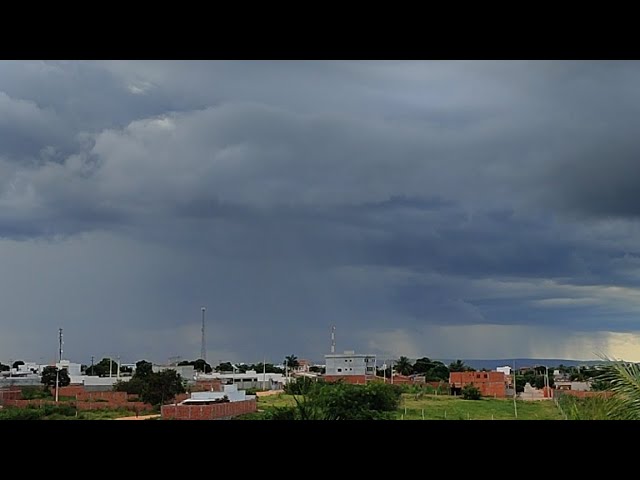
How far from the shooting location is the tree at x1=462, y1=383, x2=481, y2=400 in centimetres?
382

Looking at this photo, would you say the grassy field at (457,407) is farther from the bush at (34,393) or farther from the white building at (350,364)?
the bush at (34,393)

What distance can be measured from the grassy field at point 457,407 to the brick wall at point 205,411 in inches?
3.8

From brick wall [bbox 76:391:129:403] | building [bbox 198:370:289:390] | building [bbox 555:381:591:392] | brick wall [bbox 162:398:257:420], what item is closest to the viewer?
brick wall [bbox 162:398:257:420]

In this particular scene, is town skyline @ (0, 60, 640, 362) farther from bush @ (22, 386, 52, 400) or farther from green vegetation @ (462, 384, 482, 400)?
bush @ (22, 386, 52, 400)

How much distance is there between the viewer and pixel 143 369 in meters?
3.73

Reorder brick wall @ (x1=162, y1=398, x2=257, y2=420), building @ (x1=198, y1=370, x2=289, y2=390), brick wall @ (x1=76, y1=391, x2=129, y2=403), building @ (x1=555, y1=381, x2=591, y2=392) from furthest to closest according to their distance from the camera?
1. building @ (x1=555, y1=381, x2=591, y2=392)
2. building @ (x1=198, y1=370, x2=289, y2=390)
3. brick wall @ (x1=76, y1=391, x2=129, y2=403)
4. brick wall @ (x1=162, y1=398, x2=257, y2=420)

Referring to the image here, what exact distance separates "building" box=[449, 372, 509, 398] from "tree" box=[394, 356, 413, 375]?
0.71 feet

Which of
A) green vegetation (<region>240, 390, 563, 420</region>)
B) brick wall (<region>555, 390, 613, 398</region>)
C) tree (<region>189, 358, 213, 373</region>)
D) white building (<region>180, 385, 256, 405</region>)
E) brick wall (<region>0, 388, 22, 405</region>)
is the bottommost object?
green vegetation (<region>240, 390, 563, 420</region>)

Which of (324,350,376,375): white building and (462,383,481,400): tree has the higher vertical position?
(324,350,376,375): white building

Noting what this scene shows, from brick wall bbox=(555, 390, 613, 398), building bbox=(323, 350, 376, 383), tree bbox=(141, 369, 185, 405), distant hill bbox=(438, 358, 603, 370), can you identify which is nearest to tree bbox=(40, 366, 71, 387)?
tree bbox=(141, 369, 185, 405)

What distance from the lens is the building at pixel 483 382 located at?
12.5 ft

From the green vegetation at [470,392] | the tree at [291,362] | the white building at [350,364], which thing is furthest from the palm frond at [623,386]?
the tree at [291,362]

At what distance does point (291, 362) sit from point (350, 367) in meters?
0.32

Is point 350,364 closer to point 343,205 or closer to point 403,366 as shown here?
point 403,366
